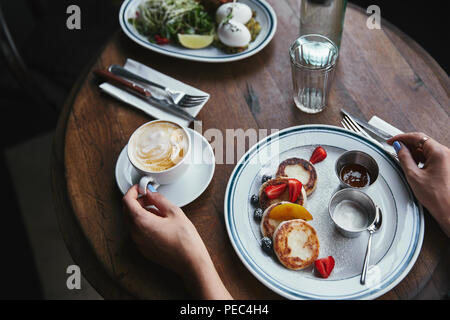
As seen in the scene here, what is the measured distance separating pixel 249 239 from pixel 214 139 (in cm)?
41

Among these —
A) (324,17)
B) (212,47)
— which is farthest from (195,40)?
(324,17)

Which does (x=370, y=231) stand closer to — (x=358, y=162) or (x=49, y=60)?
(x=358, y=162)

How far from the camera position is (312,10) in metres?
1.56

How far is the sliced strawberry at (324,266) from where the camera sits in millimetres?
1109

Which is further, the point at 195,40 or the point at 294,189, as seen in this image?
the point at 195,40

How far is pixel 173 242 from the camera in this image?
1.14 m

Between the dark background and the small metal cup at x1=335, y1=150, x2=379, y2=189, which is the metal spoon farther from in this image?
the dark background

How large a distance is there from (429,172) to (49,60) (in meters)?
1.87

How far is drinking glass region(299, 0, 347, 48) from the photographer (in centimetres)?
152

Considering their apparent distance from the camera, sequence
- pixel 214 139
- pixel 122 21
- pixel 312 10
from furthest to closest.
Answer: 1. pixel 122 21
2. pixel 312 10
3. pixel 214 139

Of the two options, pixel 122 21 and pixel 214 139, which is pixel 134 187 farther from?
pixel 122 21

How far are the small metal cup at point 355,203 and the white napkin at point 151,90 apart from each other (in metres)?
0.59

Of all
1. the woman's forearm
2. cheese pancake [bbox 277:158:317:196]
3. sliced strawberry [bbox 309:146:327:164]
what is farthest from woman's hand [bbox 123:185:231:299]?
sliced strawberry [bbox 309:146:327:164]
